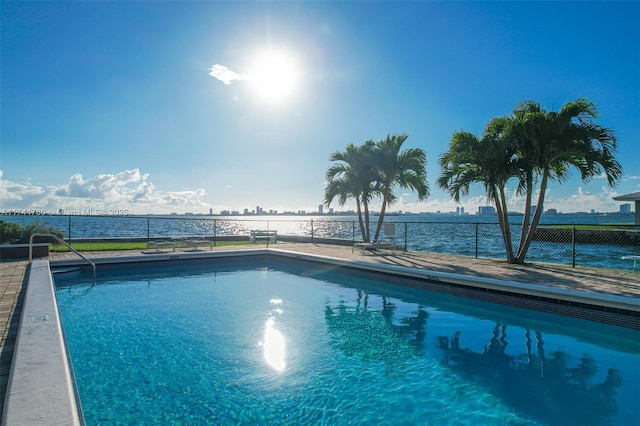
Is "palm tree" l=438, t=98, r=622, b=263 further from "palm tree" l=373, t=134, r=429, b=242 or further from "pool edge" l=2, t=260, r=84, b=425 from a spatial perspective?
"pool edge" l=2, t=260, r=84, b=425

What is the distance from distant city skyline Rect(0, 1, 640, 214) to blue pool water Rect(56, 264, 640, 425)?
5.08 metres

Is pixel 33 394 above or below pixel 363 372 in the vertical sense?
above

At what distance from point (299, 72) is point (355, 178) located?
4.45 meters

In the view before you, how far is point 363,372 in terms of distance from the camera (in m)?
3.77

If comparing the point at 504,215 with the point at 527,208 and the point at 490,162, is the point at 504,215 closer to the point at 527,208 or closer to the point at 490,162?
the point at 527,208

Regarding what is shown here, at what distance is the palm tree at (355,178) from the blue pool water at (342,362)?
733 centimetres

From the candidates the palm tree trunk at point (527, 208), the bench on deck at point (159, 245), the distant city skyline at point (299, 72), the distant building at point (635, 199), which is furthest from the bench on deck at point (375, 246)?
the distant building at point (635, 199)

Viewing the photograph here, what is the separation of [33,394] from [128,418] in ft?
3.22

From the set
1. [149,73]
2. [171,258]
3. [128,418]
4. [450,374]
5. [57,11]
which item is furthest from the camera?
[149,73]

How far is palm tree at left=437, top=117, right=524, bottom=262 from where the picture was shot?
28.2 ft

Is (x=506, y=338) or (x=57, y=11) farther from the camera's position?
(x=57, y=11)

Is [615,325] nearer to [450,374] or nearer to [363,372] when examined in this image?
[450,374]

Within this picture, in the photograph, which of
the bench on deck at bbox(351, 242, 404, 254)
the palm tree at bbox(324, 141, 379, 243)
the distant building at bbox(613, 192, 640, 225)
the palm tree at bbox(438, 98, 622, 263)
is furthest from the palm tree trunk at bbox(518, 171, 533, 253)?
the distant building at bbox(613, 192, 640, 225)

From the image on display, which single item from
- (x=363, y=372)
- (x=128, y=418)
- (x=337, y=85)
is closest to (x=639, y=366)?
(x=363, y=372)
